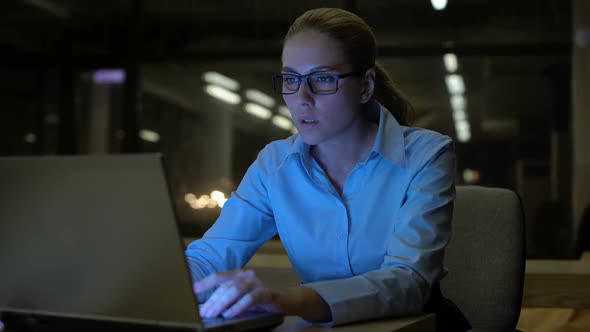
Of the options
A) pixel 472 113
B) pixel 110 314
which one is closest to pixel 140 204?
pixel 110 314

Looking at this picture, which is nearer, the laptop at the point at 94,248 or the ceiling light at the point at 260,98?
the laptop at the point at 94,248

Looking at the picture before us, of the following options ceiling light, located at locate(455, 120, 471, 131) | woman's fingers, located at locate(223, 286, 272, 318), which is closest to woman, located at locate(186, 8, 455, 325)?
woman's fingers, located at locate(223, 286, 272, 318)

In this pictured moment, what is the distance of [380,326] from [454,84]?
419 cm

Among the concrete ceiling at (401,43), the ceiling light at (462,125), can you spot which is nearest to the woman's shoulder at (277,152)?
the concrete ceiling at (401,43)

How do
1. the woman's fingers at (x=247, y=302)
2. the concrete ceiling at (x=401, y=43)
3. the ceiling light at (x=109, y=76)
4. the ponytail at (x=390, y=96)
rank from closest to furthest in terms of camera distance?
the woman's fingers at (x=247, y=302), the ponytail at (x=390, y=96), the concrete ceiling at (x=401, y=43), the ceiling light at (x=109, y=76)

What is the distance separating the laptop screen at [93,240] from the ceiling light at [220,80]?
4.55 meters

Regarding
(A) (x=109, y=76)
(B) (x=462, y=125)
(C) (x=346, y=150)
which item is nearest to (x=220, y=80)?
(A) (x=109, y=76)

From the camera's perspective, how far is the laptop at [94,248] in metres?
0.92

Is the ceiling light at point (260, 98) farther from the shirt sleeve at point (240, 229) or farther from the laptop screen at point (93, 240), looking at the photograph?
the laptop screen at point (93, 240)

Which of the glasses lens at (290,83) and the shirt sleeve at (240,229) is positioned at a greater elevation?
the glasses lens at (290,83)

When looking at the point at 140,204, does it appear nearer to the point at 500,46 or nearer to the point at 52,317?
the point at 52,317

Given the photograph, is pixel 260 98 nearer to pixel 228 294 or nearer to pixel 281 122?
pixel 281 122

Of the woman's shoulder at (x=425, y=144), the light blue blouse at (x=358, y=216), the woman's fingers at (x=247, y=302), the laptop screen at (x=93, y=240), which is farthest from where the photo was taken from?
the woman's shoulder at (x=425, y=144)

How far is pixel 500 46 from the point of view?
16.8 feet
